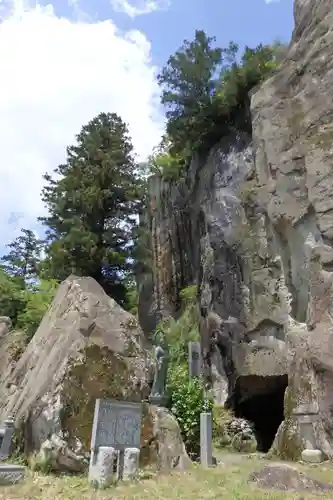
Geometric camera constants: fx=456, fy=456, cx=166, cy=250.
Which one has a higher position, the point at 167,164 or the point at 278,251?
the point at 167,164

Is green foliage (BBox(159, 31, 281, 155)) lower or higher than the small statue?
higher

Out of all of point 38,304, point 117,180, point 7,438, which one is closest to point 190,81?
point 117,180

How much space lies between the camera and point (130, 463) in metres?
7.27

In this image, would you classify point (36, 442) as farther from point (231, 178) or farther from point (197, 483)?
point (231, 178)

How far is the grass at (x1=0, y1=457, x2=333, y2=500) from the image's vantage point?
607cm

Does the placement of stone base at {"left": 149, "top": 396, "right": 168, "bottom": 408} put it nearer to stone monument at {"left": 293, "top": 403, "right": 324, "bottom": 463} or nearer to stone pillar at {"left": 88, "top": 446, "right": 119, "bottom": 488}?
stone monument at {"left": 293, "top": 403, "right": 324, "bottom": 463}

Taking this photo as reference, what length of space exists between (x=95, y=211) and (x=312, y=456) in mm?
11674

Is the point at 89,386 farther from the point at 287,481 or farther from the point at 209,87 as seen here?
the point at 209,87

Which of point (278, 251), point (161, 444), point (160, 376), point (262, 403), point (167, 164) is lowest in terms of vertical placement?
point (161, 444)

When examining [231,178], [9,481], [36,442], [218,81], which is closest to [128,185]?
[231,178]

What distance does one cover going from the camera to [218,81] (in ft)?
75.4

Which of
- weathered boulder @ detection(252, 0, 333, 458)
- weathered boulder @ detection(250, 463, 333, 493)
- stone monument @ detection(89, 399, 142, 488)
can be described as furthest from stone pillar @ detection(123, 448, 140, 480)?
weathered boulder @ detection(252, 0, 333, 458)

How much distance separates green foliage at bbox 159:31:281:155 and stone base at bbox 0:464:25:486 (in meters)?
19.5

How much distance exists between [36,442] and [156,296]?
19.3m
